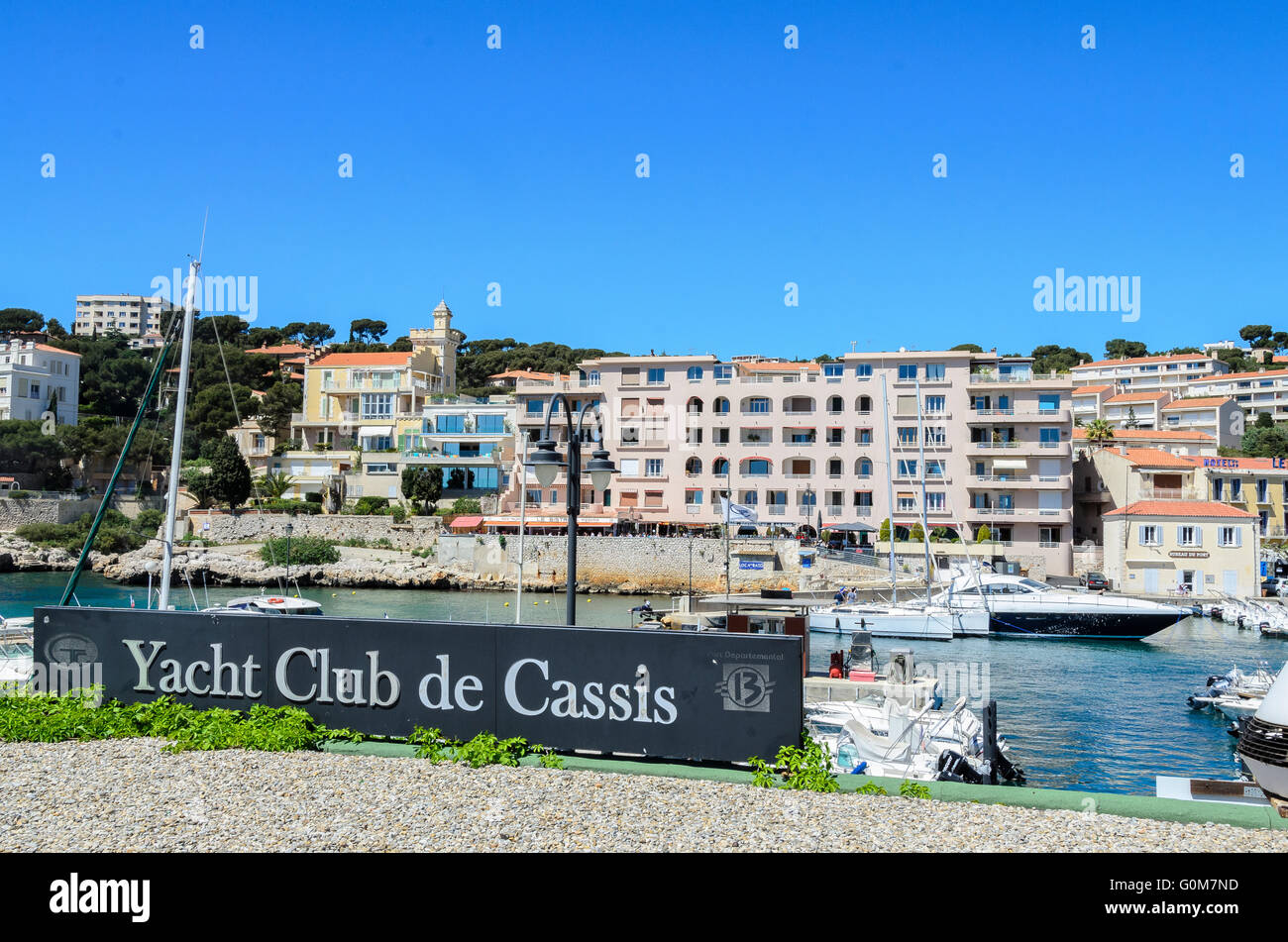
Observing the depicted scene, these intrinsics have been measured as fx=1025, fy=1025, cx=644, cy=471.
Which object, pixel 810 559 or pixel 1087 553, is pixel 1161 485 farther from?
pixel 810 559

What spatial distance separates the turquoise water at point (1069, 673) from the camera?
22344 millimetres

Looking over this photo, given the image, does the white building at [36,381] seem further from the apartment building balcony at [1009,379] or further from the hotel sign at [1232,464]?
the hotel sign at [1232,464]

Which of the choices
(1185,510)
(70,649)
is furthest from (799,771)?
Result: (1185,510)

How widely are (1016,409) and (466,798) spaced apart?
60.5 metres

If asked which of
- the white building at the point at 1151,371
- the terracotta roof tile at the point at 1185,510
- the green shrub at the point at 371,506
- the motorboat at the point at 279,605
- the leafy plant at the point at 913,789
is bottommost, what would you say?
the motorboat at the point at 279,605

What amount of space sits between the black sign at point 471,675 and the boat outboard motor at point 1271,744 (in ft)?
13.4

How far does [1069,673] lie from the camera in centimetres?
3547

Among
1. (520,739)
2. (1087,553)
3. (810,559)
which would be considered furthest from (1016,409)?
(520,739)

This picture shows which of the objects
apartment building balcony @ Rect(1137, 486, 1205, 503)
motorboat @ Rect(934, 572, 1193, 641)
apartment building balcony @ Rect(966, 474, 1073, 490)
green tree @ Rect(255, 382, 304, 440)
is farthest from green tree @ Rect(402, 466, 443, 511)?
apartment building balcony @ Rect(1137, 486, 1205, 503)

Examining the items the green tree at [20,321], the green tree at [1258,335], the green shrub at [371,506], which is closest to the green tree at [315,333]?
the green tree at [20,321]

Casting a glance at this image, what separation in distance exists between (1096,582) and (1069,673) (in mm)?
24207

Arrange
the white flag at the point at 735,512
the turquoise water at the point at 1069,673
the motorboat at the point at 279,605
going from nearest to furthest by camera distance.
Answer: the turquoise water at the point at 1069,673 < the motorboat at the point at 279,605 < the white flag at the point at 735,512

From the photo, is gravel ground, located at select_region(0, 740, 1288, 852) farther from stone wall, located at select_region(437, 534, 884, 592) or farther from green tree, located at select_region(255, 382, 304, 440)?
green tree, located at select_region(255, 382, 304, 440)

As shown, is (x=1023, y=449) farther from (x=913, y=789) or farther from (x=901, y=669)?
(x=913, y=789)
